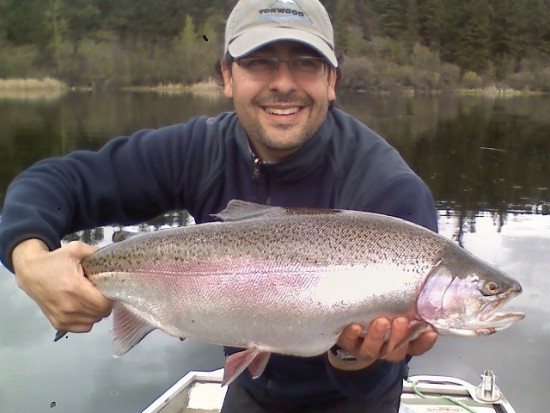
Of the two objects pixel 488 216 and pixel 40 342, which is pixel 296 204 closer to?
pixel 40 342

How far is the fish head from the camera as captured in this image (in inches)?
96.7

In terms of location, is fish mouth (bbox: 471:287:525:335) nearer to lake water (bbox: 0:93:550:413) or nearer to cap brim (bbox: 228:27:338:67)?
cap brim (bbox: 228:27:338:67)

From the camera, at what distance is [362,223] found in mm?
2551

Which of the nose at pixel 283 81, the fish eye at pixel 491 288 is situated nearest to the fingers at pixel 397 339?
the fish eye at pixel 491 288

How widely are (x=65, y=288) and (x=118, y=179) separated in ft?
2.98

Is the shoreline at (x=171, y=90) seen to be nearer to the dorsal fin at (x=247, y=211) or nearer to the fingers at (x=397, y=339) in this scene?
the dorsal fin at (x=247, y=211)

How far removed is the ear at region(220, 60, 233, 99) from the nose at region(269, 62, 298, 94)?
0.30 m

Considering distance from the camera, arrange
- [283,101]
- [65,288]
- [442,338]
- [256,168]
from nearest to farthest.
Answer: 1. [65,288]
2. [283,101]
3. [256,168]
4. [442,338]

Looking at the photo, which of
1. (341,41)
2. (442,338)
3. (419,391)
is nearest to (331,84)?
(419,391)

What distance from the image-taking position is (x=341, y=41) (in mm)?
67250

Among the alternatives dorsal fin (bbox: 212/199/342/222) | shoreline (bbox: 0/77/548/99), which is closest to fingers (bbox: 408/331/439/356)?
dorsal fin (bbox: 212/199/342/222)

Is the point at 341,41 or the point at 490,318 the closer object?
the point at 490,318

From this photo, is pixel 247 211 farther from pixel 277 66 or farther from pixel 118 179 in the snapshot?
pixel 118 179

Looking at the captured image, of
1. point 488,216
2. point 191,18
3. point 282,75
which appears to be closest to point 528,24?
point 191,18
